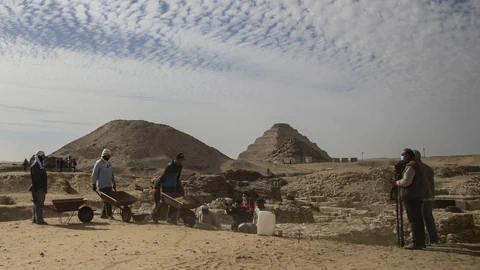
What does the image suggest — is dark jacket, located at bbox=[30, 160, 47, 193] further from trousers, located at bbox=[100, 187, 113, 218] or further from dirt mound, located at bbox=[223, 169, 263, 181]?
dirt mound, located at bbox=[223, 169, 263, 181]

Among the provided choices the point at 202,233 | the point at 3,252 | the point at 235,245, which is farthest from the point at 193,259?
the point at 3,252

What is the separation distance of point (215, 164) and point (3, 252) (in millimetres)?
54710

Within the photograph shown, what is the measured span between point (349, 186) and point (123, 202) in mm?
14898

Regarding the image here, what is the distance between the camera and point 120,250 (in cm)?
634

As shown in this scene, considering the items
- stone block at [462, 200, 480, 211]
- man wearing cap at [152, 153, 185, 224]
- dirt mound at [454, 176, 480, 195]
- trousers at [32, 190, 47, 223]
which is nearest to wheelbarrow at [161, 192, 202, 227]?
man wearing cap at [152, 153, 185, 224]

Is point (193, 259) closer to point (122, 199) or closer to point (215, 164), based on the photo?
point (122, 199)

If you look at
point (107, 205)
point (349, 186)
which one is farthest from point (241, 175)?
point (107, 205)

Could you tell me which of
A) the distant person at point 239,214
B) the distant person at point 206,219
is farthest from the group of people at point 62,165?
the distant person at point 239,214

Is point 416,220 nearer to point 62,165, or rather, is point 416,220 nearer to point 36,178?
point 36,178

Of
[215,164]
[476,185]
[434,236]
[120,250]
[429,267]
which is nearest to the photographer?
[429,267]

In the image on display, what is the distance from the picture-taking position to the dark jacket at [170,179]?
9.30m

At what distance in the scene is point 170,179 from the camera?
940 cm

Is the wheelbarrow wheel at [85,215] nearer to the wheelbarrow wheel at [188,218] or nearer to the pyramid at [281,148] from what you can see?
the wheelbarrow wheel at [188,218]

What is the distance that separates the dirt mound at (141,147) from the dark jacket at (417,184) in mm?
45165
